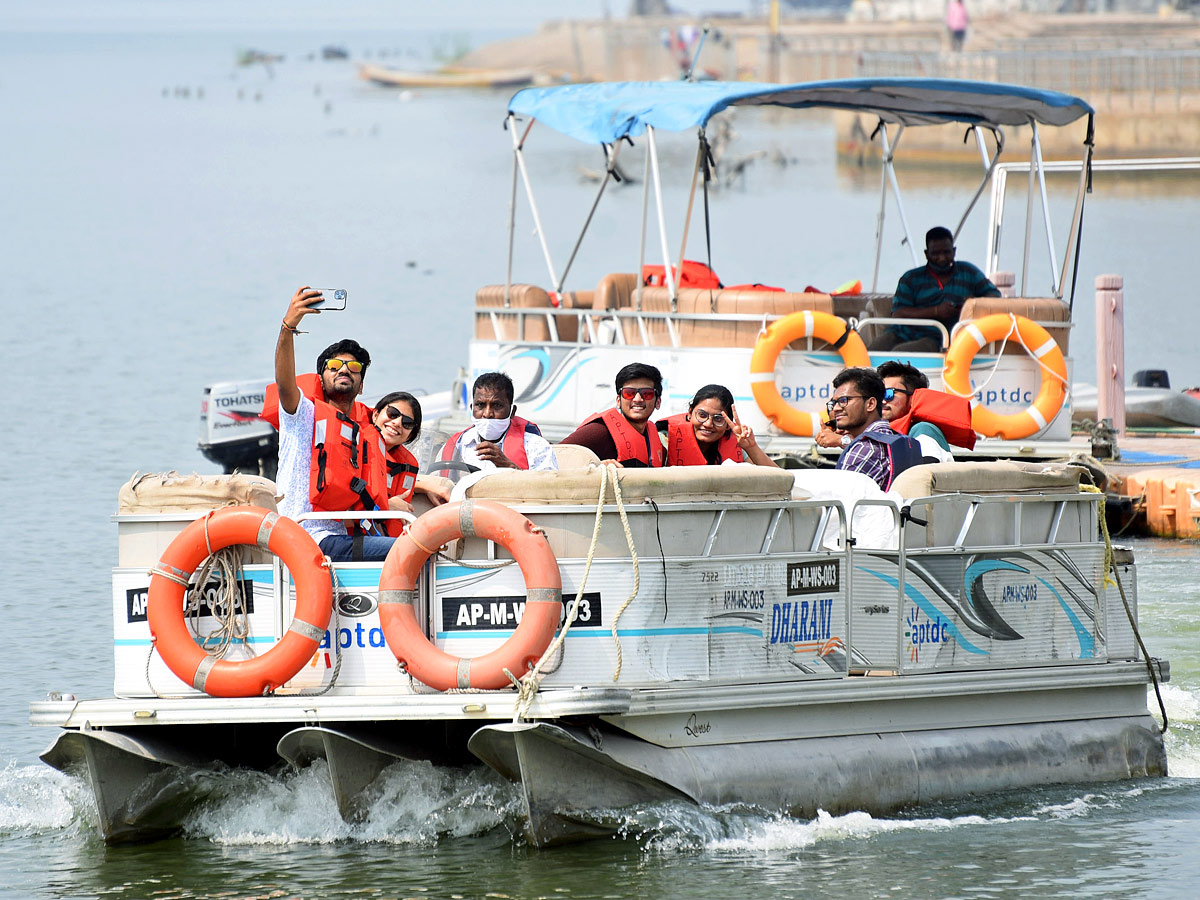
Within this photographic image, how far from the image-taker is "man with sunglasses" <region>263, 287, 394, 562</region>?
7.20 meters

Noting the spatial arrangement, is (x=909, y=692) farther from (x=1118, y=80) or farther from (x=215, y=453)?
(x=1118, y=80)

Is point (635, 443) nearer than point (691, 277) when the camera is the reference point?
Yes

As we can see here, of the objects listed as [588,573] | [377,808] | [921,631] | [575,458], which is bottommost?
[377,808]

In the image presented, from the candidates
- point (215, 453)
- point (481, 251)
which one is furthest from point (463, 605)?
point (481, 251)

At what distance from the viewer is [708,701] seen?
704 centimetres

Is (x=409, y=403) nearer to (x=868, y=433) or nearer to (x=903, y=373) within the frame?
(x=868, y=433)

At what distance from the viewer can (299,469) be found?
7.30 m

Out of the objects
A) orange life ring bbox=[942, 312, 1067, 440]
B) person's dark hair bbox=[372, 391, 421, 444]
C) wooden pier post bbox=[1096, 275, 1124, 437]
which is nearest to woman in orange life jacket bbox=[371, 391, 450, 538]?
person's dark hair bbox=[372, 391, 421, 444]

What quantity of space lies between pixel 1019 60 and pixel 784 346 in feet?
170

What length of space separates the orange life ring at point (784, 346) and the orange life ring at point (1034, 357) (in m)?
0.65

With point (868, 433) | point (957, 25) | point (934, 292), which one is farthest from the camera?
point (957, 25)

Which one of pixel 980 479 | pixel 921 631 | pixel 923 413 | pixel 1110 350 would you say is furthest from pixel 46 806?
pixel 1110 350

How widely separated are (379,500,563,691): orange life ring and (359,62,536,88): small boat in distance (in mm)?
123660

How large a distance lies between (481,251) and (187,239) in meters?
9.35
